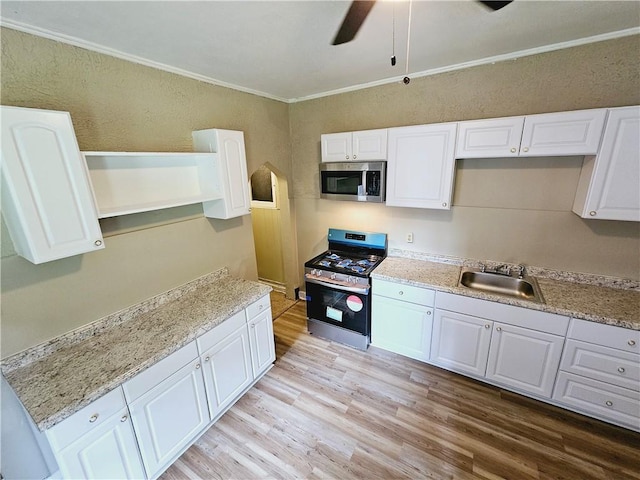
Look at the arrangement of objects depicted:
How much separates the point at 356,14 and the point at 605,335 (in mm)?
2399

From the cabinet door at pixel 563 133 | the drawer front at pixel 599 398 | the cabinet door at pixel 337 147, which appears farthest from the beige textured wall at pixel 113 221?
the drawer front at pixel 599 398

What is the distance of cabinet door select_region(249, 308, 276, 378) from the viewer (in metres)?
2.28

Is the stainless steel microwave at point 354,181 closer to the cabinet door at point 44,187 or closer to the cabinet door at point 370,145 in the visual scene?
the cabinet door at point 370,145

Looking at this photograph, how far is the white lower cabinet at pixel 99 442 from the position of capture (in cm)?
124

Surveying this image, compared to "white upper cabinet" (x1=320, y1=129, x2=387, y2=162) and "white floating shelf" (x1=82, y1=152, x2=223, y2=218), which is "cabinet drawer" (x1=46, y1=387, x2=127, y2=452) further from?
"white upper cabinet" (x1=320, y1=129, x2=387, y2=162)

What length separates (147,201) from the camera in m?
1.95

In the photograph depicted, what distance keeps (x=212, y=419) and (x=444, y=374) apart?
1991mm

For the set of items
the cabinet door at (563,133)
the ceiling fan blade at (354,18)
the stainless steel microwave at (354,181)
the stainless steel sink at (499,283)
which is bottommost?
the stainless steel sink at (499,283)

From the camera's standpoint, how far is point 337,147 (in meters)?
2.68

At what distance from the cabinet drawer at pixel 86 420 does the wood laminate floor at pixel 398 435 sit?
724mm

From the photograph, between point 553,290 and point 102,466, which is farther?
point 553,290

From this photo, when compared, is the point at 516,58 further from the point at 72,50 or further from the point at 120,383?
the point at 120,383

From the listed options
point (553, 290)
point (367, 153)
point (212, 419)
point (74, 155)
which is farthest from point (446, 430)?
point (74, 155)

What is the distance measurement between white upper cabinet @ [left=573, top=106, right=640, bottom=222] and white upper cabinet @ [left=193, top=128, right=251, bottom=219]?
8.50 ft
